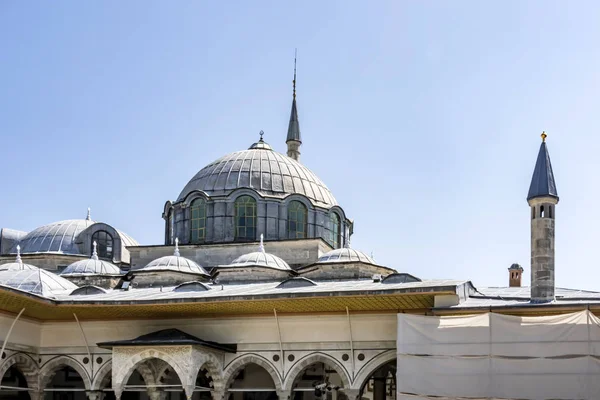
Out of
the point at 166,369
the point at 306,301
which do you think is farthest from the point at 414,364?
the point at 166,369

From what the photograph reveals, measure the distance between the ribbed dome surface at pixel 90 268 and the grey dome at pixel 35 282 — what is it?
256 centimetres

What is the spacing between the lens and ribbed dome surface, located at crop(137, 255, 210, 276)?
26.9 metres

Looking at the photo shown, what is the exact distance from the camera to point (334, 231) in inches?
1223

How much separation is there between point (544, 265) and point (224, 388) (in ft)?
26.5

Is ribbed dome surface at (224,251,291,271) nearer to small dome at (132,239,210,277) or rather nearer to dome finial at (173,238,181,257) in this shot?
small dome at (132,239,210,277)

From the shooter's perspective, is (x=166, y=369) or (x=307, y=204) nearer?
(x=166, y=369)

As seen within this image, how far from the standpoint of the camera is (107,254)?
32844 mm

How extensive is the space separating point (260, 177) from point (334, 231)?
9.93 ft

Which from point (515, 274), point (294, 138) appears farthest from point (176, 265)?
point (294, 138)

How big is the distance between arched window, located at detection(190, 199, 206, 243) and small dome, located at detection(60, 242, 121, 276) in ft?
8.51

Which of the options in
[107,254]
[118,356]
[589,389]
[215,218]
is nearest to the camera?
[589,389]

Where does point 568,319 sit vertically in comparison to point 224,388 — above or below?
above

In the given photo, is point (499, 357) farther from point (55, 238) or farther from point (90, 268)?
point (55, 238)

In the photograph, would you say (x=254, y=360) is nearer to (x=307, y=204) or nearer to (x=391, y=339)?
(x=391, y=339)
